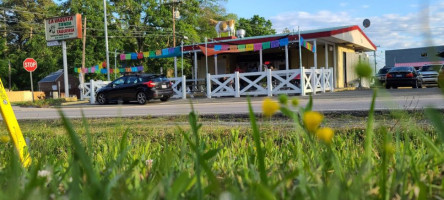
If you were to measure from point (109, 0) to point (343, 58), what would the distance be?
30.7m

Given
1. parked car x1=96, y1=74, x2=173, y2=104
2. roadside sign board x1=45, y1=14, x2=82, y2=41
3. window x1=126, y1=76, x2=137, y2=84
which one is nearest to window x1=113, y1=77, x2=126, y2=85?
parked car x1=96, y1=74, x2=173, y2=104

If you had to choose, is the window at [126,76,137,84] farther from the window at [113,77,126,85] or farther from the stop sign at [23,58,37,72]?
the stop sign at [23,58,37,72]

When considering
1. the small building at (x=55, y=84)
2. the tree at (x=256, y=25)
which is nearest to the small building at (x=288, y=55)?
Result: the small building at (x=55, y=84)

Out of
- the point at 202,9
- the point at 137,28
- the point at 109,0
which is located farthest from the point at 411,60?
the point at 109,0

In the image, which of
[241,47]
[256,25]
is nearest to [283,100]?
[241,47]

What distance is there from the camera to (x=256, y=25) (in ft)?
186

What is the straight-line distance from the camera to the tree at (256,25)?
5572 cm

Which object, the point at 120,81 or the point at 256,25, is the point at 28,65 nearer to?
the point at 120,81

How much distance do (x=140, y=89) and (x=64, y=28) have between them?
45.8 feet

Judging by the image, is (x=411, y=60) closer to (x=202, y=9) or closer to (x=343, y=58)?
(x=202, y=9)

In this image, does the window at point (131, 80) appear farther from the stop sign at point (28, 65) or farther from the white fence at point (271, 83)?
the stop sign at point (28, 65)

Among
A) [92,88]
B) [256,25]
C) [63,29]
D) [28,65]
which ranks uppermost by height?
[256,25]

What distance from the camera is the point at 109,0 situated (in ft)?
151

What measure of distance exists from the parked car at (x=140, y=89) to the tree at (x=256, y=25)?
38.7m
